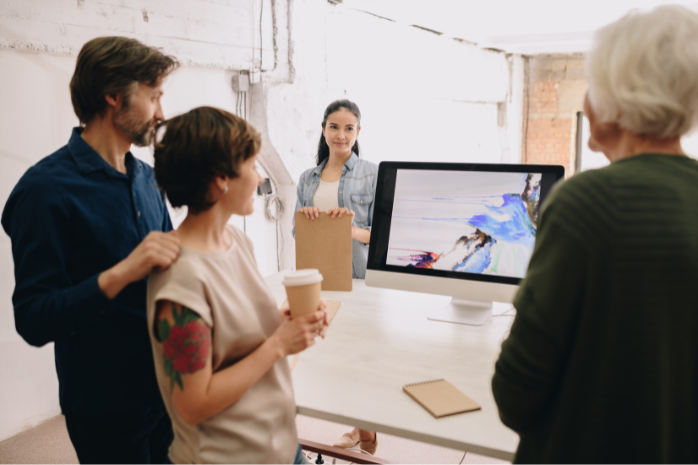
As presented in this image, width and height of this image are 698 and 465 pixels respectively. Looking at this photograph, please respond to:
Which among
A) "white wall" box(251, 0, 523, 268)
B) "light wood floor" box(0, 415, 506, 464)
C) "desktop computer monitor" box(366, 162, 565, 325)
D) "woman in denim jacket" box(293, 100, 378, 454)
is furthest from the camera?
"white wall" box(251, 0, 523, 268)

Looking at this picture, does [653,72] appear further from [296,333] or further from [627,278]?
[296,333]

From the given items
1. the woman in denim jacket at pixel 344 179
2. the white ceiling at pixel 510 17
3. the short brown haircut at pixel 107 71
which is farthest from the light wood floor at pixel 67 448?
the white ceiling at pixel 510 17

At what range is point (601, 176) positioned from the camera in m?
0.66

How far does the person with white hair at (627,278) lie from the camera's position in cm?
64

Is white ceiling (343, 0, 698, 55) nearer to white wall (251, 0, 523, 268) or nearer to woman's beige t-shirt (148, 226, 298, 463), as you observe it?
white wall (251, 0, 523, 268)

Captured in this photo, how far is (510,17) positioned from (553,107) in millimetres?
2827

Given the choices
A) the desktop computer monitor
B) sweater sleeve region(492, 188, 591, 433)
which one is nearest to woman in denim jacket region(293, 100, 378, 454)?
the desktop computer monitor

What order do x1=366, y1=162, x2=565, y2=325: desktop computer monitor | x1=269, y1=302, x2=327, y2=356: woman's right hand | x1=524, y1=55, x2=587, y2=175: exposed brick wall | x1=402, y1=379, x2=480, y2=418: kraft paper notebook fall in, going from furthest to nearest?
x1=524, y1=55, x2=587, y2=175: exposed brick wall < x1=366, y1=162, x2=565, y2=325: desktop computer monitor < x1=402, y1=379, x2=480, y2=418: kraft paper notebook < x1=269, y1=302, x2=327, y2=356: woman's right hand

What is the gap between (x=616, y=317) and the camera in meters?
0.66

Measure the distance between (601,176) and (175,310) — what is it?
68 cm

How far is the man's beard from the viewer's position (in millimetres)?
1133

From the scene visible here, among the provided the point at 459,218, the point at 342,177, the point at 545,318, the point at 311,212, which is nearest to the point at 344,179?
the point at 342,177

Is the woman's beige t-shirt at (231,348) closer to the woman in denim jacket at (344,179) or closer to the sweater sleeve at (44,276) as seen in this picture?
the sweater sleeve at (44,276)

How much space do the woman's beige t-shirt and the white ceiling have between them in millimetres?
3976
